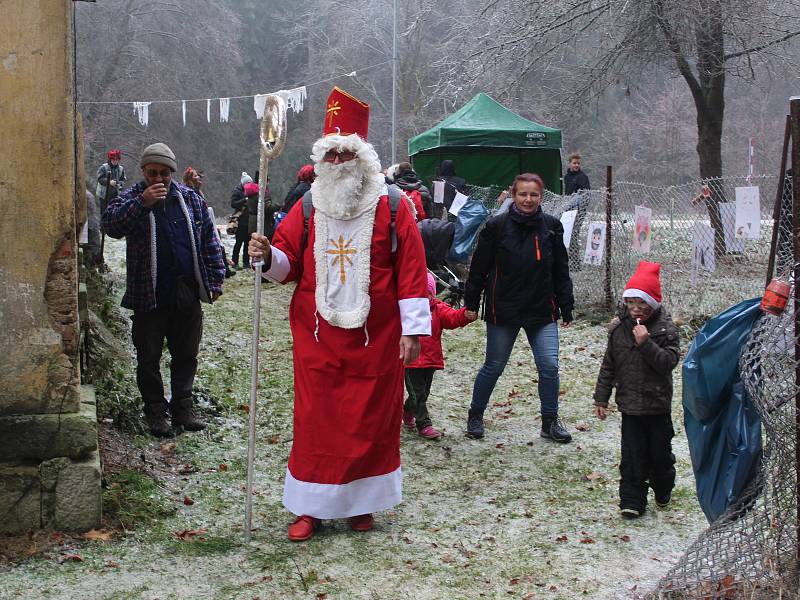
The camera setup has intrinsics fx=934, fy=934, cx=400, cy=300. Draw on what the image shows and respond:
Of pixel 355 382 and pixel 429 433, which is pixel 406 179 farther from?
pixel 355 382

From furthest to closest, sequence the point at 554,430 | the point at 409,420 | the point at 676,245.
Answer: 1. the point at 676,245
2. the point at 409,420
3. the point at 554,430

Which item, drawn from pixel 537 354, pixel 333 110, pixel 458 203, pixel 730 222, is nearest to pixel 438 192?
pixel 458 203

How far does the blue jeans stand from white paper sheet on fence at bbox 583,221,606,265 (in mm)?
5002

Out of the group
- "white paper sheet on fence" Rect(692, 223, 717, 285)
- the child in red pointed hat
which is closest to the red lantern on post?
the child in red pointed hat

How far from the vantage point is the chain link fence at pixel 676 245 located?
1011 cm

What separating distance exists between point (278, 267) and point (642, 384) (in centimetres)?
204

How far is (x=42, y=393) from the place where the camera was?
4512 mm

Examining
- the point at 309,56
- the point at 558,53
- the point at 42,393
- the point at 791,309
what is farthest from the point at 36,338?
the point at 309,56

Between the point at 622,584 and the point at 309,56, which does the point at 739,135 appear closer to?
the point at 309,56

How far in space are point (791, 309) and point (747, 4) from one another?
11.7 meters

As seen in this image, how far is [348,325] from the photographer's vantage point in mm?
4707

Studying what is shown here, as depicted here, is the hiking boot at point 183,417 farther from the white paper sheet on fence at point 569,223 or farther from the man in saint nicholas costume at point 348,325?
the white paper sheet on fence at point 569,223

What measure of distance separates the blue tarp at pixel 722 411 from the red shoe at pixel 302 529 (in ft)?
6.34

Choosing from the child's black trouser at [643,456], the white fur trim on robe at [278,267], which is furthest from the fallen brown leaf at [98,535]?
the child's black trouser at [643,456]
